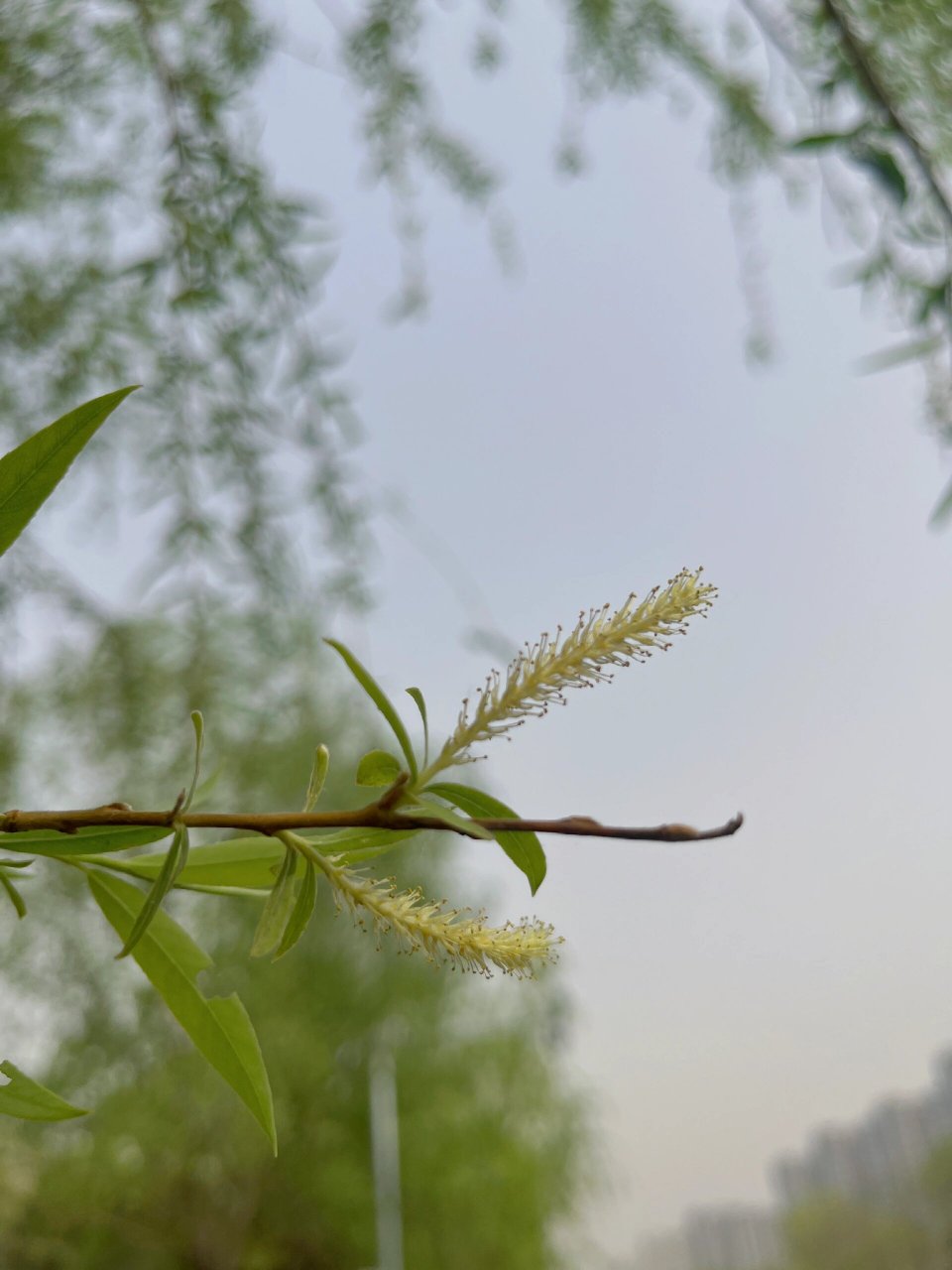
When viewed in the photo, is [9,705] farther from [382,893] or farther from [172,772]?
[382,893]

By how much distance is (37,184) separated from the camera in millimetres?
1354

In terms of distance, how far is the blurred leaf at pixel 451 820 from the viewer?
13cm

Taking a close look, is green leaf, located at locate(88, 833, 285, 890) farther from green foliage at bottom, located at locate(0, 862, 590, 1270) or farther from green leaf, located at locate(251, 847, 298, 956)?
green foliage at bottom, located at locate(0, 862, 590, 1270)

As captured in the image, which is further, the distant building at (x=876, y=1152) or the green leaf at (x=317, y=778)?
the distant building at (x=876, y=1152)

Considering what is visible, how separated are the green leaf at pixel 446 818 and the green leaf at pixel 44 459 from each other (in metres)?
0.07

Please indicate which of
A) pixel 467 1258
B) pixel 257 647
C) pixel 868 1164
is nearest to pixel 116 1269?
pixel 467 1258

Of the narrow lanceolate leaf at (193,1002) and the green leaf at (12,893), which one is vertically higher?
the green leaf at (12,893)

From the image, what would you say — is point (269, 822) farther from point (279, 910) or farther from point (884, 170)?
point (884, 170)

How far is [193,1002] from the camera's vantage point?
0.57ft

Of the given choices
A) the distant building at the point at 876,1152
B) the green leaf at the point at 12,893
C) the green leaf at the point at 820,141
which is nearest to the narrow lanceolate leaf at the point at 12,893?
Result: the green leaf at the point at 12,893

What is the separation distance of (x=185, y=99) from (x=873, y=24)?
1.95 ft

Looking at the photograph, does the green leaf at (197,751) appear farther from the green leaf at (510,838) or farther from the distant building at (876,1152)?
the distant building at (876,1152)

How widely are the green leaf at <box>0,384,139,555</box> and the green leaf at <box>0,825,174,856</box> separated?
0.13 ft

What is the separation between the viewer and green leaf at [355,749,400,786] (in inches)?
6.2
